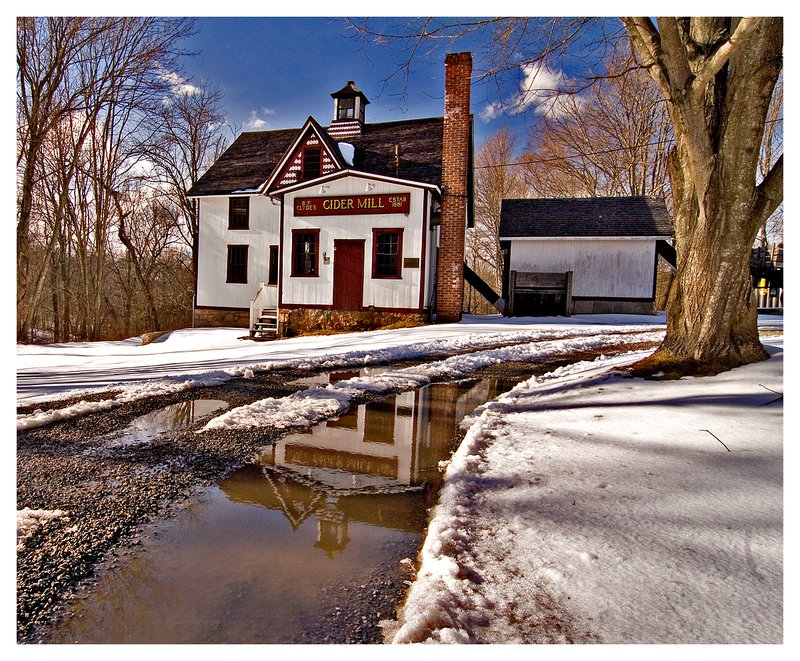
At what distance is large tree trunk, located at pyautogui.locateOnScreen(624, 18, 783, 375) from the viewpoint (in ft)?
14.0

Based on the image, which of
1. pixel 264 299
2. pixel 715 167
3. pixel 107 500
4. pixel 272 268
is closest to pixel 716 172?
pixel 715 167

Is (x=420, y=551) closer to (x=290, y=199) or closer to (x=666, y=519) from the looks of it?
(x=666, y=519)

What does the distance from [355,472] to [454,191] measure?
39.9ft

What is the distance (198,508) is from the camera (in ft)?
8.13

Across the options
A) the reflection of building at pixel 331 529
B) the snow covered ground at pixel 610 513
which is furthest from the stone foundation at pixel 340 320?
the reflection of building at pixel 331 529

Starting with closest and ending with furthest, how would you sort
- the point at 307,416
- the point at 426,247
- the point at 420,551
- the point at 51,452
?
the point at 420,551, the point at 51,452, the point at 307,416, the point at 426,247

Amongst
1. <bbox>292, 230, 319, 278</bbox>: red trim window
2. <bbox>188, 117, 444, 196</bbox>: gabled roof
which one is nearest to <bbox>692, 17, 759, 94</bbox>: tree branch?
<bbox>188, 117, 444, 196</bbox>: gabled roof

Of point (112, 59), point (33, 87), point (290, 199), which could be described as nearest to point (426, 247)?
point (290, 199)

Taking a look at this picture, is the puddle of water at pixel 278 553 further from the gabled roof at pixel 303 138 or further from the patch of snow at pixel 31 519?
the gabled roof at pixel 303 138

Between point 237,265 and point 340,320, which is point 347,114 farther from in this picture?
point 340,320

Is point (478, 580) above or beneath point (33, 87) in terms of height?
beneath

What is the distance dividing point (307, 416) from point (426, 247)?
32.5 feet

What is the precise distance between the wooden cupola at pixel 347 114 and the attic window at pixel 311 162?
2.48m

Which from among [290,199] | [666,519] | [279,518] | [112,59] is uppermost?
[112,59]
